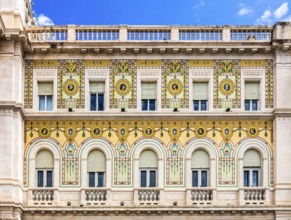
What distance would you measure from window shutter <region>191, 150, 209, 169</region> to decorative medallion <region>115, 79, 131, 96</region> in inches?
165

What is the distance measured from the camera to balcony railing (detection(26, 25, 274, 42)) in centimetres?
3694

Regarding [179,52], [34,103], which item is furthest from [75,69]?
[179,52]

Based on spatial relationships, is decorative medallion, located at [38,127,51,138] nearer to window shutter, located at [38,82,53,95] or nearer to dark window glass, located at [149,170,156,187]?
window shutter, located at [38,82,53,95]

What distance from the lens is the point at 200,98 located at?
1442 inches

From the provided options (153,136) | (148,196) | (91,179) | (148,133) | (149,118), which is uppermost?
(149,118)

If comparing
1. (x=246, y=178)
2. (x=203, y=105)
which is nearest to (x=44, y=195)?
(x=203, y=105)

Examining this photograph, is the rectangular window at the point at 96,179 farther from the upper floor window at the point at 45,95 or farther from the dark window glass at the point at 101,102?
the upper floor window at the point at 45,95

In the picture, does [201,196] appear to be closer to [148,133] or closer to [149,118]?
[148,133]

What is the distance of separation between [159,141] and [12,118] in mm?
6641

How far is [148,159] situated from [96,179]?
251 cm

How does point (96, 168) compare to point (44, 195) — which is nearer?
point (44, 195)

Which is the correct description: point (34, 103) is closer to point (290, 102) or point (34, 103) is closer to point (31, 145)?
point (31, 145)

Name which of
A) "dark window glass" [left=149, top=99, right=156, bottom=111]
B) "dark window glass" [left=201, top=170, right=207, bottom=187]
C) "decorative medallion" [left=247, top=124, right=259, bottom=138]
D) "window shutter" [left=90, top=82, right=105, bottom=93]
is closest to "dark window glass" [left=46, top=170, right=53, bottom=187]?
"window shutter" [left=90, top=82, right=105, bottom=93]

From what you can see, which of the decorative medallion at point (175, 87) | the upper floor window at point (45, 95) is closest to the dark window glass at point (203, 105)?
the decorative medallion at point (175, 87)
